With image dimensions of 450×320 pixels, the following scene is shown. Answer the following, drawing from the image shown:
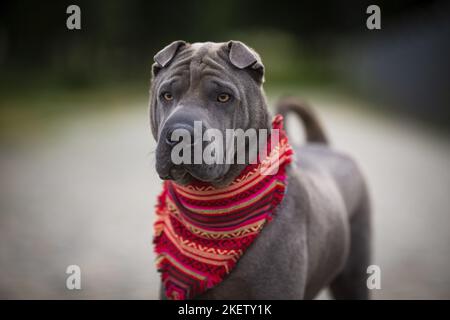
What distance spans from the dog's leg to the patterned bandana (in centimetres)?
133

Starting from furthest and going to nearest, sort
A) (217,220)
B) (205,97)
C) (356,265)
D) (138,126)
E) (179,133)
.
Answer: (138,126) → (356,265) → (217,220) → (205,97) → (179,133)

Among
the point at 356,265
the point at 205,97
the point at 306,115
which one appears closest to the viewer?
the point at 205,97

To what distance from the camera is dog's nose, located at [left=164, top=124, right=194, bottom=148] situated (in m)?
2.58

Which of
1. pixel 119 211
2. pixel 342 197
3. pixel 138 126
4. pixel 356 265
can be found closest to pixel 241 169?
pixel 342 197

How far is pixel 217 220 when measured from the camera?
3111 mm

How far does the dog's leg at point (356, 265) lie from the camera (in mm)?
4242

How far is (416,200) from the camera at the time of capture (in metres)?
8.44

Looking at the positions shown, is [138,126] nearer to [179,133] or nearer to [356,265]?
[356,265]

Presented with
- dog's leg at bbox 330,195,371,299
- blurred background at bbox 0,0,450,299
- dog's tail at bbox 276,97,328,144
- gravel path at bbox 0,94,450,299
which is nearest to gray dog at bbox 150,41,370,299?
dog's leg at bbox 330,195,371,299

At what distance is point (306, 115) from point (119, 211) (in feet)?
12.6

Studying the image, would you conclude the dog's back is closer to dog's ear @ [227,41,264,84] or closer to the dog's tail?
the dog's tail

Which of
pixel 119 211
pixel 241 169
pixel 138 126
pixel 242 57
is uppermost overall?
pixel 242 57
